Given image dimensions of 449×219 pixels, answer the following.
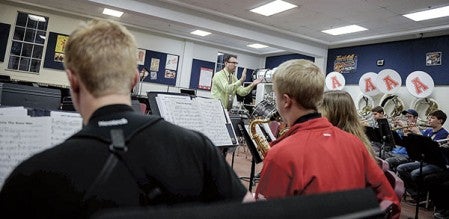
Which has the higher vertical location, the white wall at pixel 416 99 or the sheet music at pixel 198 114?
the white wall at pixel 416 99

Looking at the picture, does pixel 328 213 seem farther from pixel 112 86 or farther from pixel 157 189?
pixel 112 86

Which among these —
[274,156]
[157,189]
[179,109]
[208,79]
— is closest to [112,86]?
[157,189]

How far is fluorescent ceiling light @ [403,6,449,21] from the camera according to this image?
5.97m

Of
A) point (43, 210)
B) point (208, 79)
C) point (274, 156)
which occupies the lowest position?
point (43, 210)

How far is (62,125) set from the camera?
4.03 feet

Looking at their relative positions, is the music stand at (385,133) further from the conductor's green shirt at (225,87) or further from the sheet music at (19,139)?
the sheet music at (19,139)

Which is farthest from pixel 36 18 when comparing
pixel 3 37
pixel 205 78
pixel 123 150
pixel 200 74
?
pixel 123 150

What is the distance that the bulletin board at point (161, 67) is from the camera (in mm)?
10719

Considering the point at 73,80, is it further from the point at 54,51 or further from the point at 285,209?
the point at 54,51

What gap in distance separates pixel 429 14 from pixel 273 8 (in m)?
3.02

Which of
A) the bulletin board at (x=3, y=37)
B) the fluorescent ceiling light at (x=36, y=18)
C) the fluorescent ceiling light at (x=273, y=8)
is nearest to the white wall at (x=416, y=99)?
the fluorescent ceiling light at (x=273, y=8)

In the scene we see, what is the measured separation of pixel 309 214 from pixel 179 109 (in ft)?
5.36

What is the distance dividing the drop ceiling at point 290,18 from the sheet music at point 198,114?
4856mm

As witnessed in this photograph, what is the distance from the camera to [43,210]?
2.14 ft
